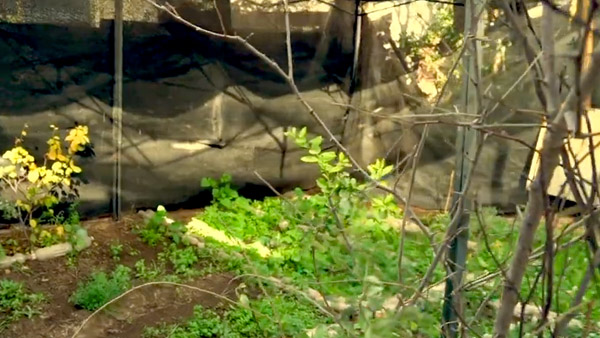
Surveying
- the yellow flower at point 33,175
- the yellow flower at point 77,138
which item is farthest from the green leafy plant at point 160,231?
the yellow flower at point 33,175

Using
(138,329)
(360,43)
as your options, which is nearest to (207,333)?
(138,329)

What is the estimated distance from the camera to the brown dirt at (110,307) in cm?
401

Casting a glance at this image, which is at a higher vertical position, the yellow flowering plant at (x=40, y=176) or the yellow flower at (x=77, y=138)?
the yellow flower at (x=77, y=138)

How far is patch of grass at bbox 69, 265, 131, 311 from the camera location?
420cm

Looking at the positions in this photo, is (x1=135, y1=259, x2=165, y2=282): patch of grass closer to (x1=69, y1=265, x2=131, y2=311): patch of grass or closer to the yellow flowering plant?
(x1=69, y1=265, x2=131, y2=311): patch of grass

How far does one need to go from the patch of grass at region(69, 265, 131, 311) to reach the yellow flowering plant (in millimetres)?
706

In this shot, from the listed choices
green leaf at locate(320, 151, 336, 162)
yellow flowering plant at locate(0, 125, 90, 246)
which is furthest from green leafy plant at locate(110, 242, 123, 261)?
green leaf at locate(320, 151, 336, 162)

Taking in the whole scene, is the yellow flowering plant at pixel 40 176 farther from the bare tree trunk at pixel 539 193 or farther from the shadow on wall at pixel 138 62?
the bare tree trunk at pixel 539 193

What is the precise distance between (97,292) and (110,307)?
114mm

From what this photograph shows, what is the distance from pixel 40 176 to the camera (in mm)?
4797

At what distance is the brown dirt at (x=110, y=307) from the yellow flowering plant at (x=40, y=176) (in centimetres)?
30

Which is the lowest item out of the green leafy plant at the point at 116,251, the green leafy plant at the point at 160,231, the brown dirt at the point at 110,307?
the brown dirt at the point at 110,307

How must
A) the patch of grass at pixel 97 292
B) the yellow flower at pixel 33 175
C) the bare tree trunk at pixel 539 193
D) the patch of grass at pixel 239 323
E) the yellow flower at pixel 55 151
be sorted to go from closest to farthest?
the bare tree trunk at pixel 539 193
the patch of grass at pixel 239 323
the patch of grass at pixel 97 292
the yellow flower at pixel 33 175
the yellow flower at pixel 55 151

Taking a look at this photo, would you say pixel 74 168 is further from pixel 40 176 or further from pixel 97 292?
pixel 97 292
